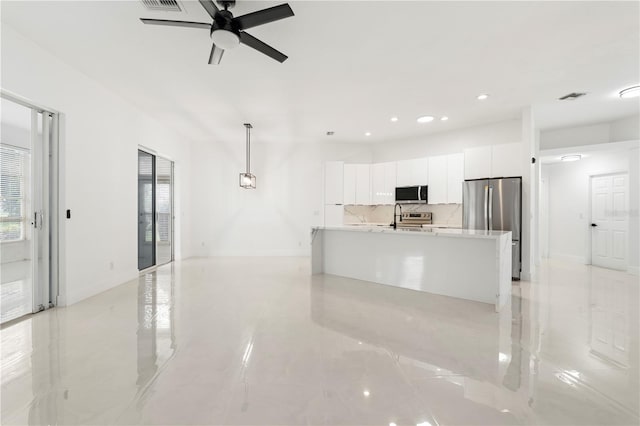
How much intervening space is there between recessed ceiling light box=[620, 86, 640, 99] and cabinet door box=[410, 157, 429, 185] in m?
2.99

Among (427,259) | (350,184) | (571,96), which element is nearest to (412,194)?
(350,184)

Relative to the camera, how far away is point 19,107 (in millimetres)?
3340

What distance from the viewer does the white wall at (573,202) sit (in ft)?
20.7

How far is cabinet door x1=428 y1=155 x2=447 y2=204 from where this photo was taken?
6125 mm

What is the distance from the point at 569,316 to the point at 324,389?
2.98m

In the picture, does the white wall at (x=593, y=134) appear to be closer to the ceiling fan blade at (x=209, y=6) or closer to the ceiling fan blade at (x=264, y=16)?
the ceiling fan blade at (x=264, y=16)

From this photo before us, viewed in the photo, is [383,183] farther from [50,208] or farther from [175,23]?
[50,208]

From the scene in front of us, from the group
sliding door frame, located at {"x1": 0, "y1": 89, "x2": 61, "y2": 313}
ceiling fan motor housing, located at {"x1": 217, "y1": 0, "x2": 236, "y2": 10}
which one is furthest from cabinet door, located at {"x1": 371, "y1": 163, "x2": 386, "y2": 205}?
sliding door frame, located at {"x1": 0, "y1": 89, "x2": 61, "y2": 313}

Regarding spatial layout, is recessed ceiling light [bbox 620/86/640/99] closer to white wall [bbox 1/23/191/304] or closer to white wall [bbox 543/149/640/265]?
white wall [bbox 543/149/640/265]

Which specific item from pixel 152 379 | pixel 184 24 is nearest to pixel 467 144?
pixel 184 24

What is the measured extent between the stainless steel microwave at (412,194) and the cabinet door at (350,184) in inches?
43.2

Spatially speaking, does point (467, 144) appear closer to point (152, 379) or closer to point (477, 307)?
point (477, 307)

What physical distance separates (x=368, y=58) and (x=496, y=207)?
11.6 feet

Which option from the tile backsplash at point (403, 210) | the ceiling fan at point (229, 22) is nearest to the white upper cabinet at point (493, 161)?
the tile backsplash at point (403, 210)
